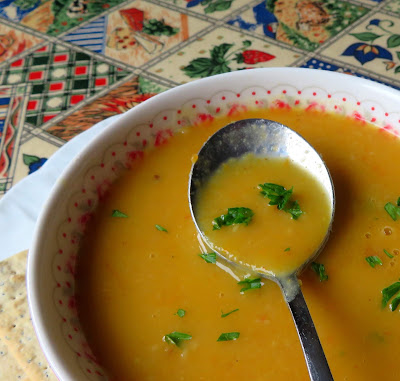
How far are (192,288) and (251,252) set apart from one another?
136 millimetres

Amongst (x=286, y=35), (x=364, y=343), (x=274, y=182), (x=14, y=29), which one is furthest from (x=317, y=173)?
(x=14, y=29)

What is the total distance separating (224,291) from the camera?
99 cm

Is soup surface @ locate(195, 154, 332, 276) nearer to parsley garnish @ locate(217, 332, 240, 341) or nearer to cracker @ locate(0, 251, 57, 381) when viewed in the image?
parsley garnish @ locate(217, 332, 240, 341)

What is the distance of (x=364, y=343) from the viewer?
91 centimetres

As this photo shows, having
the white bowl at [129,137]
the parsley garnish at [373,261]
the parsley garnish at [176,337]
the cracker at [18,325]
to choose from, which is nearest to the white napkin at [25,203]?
the cracker at [18,325]

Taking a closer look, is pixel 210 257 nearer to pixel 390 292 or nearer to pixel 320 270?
pixel 320 270

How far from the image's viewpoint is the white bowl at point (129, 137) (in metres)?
0.96

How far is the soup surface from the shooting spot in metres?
1.01

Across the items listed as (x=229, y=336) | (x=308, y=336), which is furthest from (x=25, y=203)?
(x=308, y=336)

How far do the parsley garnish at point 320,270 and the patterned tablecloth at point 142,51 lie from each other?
32.9 inches

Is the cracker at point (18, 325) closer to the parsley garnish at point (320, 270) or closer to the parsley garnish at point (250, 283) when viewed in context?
the parsley garnish at point (250, 283)

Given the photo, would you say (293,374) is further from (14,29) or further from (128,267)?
(14,29)

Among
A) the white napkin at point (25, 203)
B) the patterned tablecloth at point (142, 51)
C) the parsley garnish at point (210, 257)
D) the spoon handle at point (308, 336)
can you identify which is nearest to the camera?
the spoon handle at point (308, 336)

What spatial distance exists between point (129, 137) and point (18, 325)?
0.48 meters
